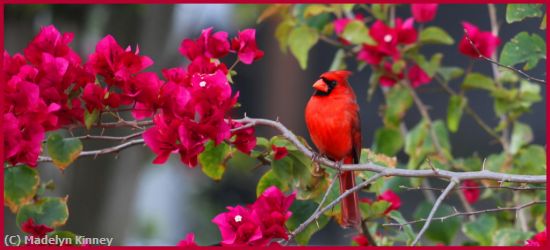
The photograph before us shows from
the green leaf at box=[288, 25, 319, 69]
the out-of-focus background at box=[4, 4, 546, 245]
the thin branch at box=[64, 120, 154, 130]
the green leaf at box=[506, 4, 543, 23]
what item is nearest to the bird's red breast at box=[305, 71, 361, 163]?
the green leaf at box=[288, 25, 319, 69]

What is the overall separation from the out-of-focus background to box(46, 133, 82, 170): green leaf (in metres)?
2.46

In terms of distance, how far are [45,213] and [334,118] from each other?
33.1 inches

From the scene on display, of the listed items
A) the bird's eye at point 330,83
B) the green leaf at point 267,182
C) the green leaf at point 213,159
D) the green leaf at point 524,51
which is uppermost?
the green leaf at point 524,51

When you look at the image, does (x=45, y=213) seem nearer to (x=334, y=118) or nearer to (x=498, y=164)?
(x=334, y=118)

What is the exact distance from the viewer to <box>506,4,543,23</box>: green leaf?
1.67m

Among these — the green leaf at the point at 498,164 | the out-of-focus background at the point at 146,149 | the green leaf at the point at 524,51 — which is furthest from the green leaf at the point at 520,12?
the out-of-focus background at the point at 146,149

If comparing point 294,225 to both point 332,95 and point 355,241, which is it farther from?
point 332,95

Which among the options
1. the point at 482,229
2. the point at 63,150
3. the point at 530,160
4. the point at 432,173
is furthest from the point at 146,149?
the point at 432,173

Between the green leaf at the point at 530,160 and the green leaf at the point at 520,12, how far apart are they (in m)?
0.56

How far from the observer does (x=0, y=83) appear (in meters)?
1.50

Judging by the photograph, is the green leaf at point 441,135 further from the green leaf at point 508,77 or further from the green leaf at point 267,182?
the green leaf at point 267,182

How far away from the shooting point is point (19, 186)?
1.57 meters

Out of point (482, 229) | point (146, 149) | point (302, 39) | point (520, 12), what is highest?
point (520, 12)

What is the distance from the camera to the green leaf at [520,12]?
5.47ft
